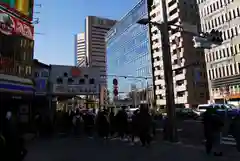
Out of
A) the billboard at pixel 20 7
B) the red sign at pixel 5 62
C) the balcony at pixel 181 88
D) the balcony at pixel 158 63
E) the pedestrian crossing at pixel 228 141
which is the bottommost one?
the pedestrian crossing at pixel 228 141

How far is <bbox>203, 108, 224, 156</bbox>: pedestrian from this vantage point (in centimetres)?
963

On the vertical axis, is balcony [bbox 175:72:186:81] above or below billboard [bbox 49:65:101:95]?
above

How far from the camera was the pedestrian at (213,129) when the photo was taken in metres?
9.63

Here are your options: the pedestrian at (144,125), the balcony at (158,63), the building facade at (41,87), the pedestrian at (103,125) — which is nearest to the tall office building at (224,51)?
the balcony at (158,63)

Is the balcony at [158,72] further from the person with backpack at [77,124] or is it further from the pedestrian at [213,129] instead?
the pedestrian at [213,129]

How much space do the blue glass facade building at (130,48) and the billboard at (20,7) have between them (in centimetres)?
5765

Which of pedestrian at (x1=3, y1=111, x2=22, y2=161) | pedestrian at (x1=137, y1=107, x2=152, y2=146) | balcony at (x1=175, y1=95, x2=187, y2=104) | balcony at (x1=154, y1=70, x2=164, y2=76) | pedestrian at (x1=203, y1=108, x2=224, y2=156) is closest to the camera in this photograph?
pedestrian at (x1=3, y1=111, x2=22, y2=161)

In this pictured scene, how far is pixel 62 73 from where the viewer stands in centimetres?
3028

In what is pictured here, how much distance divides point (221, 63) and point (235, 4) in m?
11.7

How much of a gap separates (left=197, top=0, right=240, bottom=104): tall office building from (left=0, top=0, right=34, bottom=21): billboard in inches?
1596

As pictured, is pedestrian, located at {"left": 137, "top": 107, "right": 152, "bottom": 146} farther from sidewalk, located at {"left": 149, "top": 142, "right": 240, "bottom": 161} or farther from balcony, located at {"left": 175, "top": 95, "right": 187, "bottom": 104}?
balcony, located at {"left": 175, "top": 95, "right": 187, "bottom": 104}

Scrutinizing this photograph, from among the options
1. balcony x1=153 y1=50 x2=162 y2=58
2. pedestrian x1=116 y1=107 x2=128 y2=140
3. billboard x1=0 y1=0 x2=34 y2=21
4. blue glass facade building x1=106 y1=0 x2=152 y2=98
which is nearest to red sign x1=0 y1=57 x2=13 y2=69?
billboard x1=0 y1=0 x2=34 y2=21

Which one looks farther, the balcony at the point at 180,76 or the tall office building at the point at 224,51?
the balcony at the point at 180,76

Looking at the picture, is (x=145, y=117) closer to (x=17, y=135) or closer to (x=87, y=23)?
(x=17, y=135)
